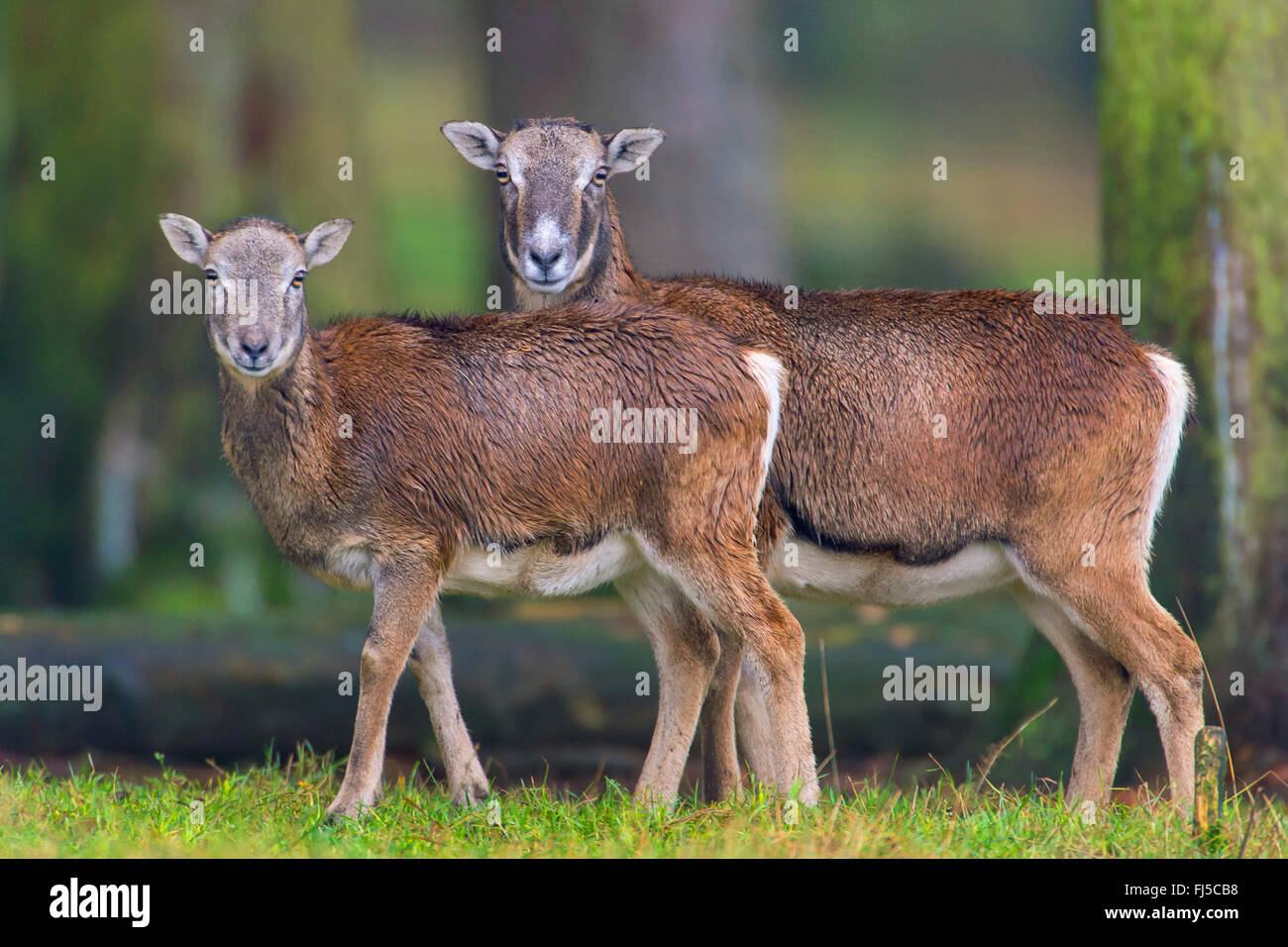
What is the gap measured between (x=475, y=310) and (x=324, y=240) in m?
6.18

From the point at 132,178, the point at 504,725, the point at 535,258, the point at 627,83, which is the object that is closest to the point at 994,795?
the point at 504,725

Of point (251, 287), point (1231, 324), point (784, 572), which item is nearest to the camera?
point (251, 287)

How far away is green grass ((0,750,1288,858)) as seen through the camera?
623cm

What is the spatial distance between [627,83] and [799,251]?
1121 cm

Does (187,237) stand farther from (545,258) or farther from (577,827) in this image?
(577,827)

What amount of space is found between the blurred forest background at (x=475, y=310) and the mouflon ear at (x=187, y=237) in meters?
3.12

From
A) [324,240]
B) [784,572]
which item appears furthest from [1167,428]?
[324,240]

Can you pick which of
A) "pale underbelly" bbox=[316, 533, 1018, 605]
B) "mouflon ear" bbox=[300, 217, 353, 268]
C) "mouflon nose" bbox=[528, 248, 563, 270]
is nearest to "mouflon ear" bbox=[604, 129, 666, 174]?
"mouflon nose" bbox=[528, 248, 563, 270]

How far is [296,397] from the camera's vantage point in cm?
722

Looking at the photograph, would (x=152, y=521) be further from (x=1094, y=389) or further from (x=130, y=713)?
(x=1094, y=389)

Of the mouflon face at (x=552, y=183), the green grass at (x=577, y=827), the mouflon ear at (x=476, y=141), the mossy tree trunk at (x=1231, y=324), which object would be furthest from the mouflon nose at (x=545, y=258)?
the mossy tree trunk at (x=1231, y=324)

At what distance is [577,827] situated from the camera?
6.65m

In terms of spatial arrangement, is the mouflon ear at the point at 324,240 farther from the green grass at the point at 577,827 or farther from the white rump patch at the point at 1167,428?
the white rump patch at the point at 1167,428

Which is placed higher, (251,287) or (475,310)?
(251,287)
